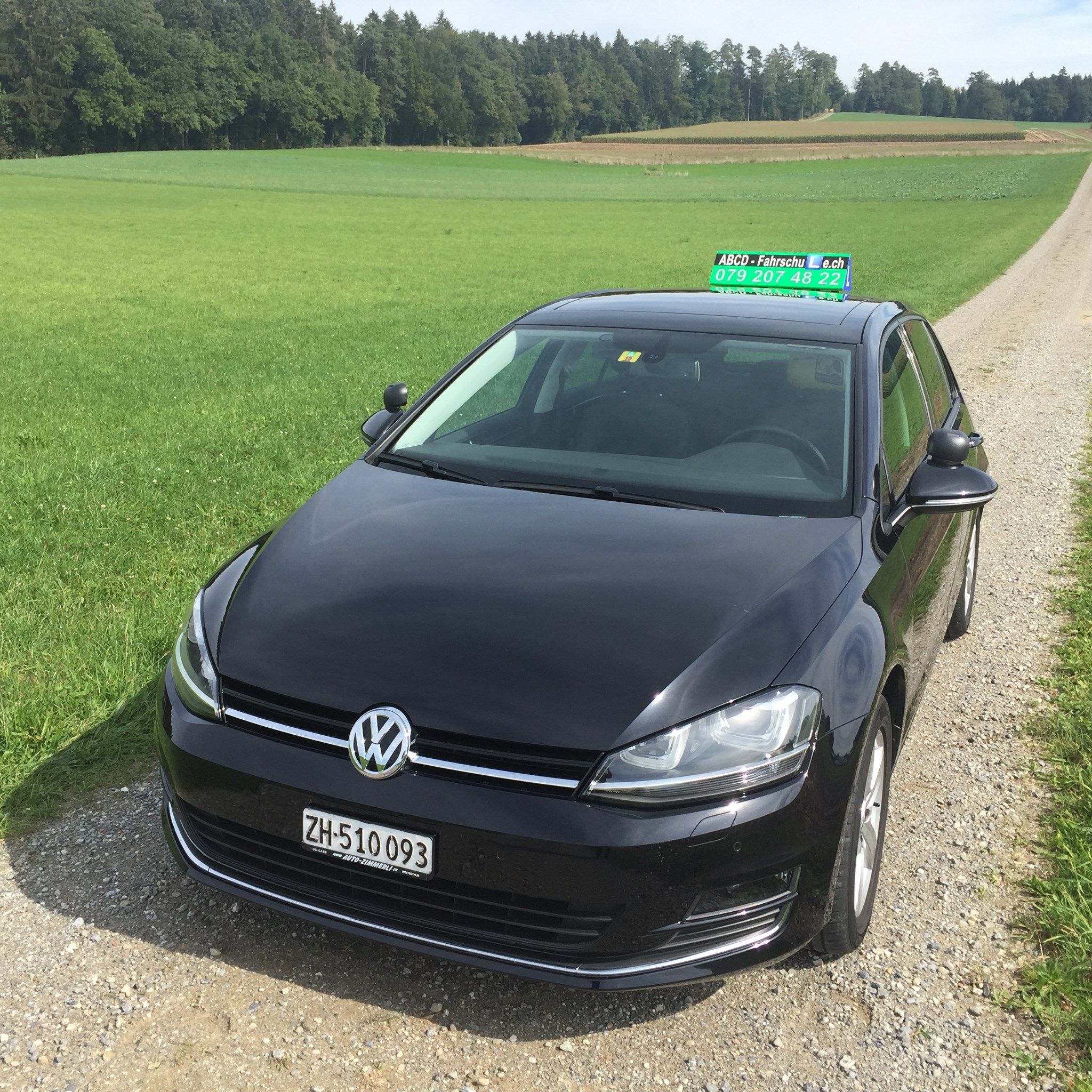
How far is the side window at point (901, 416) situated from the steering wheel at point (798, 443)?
0.24 m

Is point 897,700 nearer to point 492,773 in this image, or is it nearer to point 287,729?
point 492,773

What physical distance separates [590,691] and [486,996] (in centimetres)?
91

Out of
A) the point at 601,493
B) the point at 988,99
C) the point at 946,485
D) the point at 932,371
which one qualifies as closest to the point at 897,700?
the point at 946,485

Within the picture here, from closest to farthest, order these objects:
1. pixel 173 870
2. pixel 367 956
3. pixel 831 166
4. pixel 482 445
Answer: pixel 367 956
pixel 173 870
pixel 482 445
pixel 831 166

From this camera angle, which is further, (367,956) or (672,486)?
(672,486)

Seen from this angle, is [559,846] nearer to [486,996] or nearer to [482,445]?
[486,996]

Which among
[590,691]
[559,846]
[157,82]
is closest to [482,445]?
[590,691]

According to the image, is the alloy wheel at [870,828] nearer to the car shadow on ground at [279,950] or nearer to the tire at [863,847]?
the tire at [863,847]

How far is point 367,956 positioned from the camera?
119 inches

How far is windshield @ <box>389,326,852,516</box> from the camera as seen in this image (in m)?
3.62

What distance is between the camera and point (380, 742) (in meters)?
2.59

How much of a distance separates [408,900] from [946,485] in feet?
6.93

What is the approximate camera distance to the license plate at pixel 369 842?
2.56 metres

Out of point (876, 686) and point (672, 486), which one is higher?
point (672, 486)
